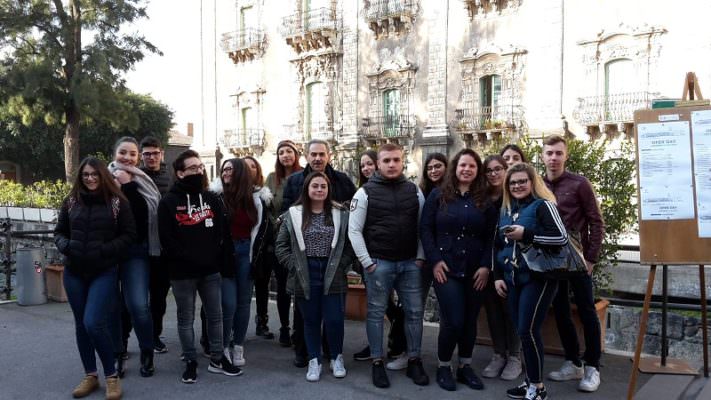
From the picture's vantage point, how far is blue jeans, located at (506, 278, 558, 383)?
4.14 m

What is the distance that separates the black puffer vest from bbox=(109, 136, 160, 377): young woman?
5.89ft

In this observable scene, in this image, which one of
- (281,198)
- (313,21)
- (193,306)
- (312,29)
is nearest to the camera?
(193,306)

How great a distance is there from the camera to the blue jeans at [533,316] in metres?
4.14

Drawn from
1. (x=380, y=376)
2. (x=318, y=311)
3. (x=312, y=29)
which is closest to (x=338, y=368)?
(x=380, y=376)

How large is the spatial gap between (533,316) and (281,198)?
107 inches

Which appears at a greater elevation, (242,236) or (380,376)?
(242,236)

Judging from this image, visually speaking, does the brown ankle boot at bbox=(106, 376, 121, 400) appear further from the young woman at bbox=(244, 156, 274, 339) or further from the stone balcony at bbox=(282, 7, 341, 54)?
the stone balcony at bbox=(282, 7, 341, 54)

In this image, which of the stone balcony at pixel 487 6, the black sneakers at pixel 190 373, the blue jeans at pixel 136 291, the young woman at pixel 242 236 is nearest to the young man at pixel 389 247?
the young woman at pixel 242 236

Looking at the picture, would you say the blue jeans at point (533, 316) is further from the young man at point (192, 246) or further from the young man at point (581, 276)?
the young man at point (192, 246)

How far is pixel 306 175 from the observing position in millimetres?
5352

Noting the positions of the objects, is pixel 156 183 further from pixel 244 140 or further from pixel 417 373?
pixel 244 140

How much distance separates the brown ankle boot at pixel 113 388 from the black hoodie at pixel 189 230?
2.84 ft

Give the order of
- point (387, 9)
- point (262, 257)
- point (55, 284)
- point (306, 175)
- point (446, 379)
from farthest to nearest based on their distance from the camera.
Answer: point (387, 9)
point (55, 284)
point (262, 257)
point (306, 175)
point (446, 379)

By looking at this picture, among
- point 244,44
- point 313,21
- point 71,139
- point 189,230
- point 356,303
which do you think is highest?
point 313,21
